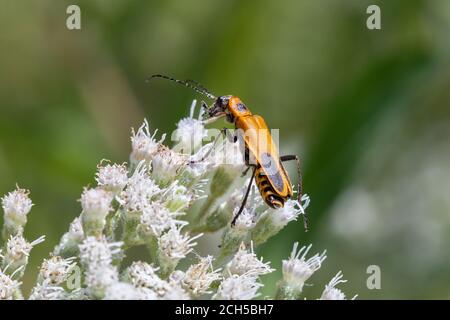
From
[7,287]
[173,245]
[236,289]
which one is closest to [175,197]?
[173,245]

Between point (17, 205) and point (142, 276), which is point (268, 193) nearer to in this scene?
point (142, 276)

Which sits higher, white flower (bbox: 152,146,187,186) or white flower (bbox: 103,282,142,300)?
white flower (bbox: 152,146,187,186)

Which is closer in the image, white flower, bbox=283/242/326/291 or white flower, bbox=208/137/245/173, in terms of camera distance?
white flower, bbox=283/242/326/291

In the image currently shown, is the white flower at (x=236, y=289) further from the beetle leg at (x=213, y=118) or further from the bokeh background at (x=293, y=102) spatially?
the bokeh background at (x=293, y=102)

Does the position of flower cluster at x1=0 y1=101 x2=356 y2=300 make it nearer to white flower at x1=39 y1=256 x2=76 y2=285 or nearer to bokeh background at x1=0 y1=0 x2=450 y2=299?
white flower at x1=39 y1=256 x2=76 y2=285

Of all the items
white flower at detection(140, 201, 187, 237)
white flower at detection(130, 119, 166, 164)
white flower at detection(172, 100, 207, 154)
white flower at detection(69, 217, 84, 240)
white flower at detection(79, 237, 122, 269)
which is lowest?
white flower at detection(79, 237, 122, 269)

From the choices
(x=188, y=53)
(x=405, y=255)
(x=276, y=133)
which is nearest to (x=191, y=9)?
(x=188, y=53)

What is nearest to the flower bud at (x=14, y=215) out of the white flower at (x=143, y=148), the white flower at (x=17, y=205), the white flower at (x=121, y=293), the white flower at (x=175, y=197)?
the white flower at (x=17, y=205)

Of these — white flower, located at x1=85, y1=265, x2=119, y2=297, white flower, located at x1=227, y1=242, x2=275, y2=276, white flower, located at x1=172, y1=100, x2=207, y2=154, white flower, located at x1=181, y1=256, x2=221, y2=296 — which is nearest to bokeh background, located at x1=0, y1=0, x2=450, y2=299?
white flower, located at x1=172, y1=100, x2=207, y2=154
